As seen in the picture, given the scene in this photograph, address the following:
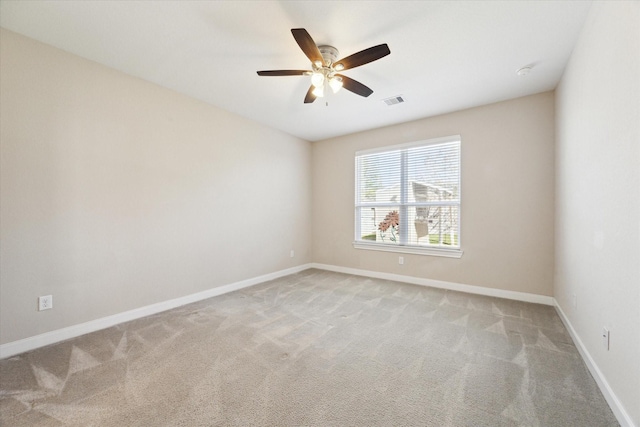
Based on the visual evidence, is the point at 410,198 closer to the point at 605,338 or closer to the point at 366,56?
the point at 366,56

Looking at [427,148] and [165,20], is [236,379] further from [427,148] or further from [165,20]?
[427,148]

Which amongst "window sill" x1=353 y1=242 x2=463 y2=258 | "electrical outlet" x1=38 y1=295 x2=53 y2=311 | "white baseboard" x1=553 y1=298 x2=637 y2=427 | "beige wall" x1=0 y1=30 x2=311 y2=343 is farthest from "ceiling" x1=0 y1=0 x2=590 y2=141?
"white baseboard" x1=553 y1=298 x2=637 y2=427

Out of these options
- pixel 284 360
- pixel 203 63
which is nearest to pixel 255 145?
pixel 203 63

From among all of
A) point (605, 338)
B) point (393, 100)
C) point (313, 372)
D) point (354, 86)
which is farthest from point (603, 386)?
point (393, 100)

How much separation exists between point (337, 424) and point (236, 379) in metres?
0.79

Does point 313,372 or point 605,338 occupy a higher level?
point 605,338

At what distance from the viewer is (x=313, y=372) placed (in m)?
1.87

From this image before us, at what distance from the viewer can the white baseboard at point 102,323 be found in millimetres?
2123

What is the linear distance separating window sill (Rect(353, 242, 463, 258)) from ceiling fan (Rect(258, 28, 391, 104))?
103 inches

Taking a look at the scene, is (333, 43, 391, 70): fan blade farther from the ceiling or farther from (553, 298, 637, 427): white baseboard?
(553, 298, 637, 427): white baseboard

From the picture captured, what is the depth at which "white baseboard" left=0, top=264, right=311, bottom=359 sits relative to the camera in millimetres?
2123

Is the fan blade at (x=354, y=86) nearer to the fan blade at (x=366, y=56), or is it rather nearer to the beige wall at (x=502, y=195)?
the fan blade at (x=366, y=56)

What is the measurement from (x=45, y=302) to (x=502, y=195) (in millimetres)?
5160

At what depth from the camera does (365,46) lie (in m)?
2.30
